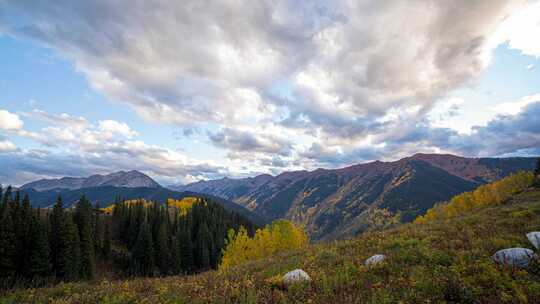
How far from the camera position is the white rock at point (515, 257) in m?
8.54

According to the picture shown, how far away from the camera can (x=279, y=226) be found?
5788cm

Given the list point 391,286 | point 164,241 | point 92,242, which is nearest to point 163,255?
point 164,241

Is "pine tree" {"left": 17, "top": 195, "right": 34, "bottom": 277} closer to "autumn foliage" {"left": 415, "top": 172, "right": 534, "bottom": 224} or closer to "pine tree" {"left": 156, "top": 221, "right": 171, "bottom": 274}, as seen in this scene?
"pine tree" {"left": 156, "top": 221, "right": 171, "bottom": 274}

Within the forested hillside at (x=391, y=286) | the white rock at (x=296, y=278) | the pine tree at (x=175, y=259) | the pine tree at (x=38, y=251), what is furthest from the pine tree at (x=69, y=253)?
the white rock at (x=296, y=278)

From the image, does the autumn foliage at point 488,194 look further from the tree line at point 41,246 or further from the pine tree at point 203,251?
the tree line at point 41,246

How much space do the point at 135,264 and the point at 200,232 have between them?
76.1 feet

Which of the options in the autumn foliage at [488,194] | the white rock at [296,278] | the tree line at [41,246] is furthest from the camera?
the autumn foliage at [488,194]

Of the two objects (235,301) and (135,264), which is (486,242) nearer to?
(235,301)

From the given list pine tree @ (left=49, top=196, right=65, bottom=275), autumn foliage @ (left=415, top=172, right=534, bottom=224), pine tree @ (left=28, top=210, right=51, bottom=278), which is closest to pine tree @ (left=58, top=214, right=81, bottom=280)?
pine tree @ (left=49, top=196, right=65, bottom=275)

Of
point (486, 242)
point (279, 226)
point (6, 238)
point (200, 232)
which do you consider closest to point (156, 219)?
point (200, 232)

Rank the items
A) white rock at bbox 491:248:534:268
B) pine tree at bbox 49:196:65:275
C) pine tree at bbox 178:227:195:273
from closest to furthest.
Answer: white rock at bbox 491:248:534:268 → pine tree at bbox 49:196:65:275 → pine tree at bbox 178:227:195:273

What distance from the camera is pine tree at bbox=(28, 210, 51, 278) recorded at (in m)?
47.9

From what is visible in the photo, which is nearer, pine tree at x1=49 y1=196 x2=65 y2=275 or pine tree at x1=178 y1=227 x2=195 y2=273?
pine tree at x1=49 y1=196 x2=65 y2=275

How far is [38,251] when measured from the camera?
48562 millimetres
